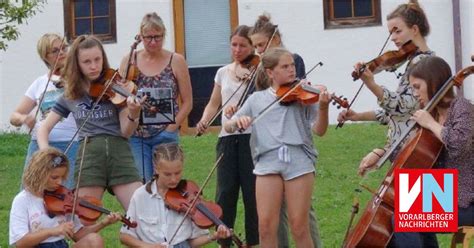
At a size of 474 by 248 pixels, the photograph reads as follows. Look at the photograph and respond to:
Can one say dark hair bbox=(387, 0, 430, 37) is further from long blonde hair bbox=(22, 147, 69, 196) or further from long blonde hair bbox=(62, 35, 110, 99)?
long blonde hair bbox=(22, 147, 69, 196)

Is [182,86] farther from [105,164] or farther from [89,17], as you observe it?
[89,17]

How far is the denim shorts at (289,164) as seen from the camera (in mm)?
5801

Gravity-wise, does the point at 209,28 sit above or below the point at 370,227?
above

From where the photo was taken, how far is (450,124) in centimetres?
521

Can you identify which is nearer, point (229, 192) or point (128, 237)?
point (128, 237)

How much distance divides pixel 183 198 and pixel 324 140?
19.4 feet

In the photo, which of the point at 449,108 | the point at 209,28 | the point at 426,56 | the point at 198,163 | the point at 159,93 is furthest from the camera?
the point at 209,28

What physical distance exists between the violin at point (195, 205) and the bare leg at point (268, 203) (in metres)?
0.31

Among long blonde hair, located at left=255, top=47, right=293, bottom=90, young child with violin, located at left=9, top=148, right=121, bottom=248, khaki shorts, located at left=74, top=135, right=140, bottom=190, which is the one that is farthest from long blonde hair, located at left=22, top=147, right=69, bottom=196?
long blonde hair, located at left=255, top=47, right=293, bottom=90

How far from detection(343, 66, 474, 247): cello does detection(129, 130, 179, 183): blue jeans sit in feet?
5.16

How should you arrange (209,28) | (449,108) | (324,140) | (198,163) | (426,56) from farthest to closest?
(209,28) → (324,140) → (198,163) → (426,56) → (449,108)

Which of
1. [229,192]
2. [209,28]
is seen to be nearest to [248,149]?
[229,192]

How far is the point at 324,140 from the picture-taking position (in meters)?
11.5

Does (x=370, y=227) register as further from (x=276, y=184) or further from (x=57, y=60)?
(x=57, y=60)
